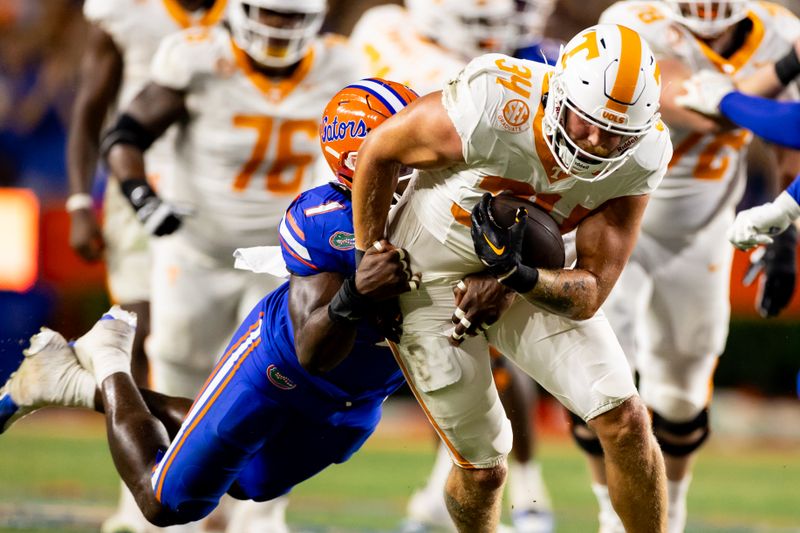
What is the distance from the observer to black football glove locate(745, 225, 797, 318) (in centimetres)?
438

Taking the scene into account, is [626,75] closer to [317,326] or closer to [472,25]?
[317,326]

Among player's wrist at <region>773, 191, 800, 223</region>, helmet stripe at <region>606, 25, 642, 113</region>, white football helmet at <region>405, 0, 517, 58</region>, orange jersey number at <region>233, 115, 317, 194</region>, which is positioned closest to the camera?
helmet stripe at <region>606, 25, 642, 113</region>

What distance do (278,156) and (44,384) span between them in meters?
1.35

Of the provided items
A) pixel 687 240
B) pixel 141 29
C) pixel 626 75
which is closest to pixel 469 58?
pixel 687 240

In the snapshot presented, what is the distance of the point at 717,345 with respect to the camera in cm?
460

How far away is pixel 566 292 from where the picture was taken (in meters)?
2.98

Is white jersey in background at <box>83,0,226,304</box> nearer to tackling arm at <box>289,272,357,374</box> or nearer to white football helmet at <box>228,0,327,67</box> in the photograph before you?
white football helmet at <box>228,0,327,67</box>

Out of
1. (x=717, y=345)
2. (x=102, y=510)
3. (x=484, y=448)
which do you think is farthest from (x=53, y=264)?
(x=484, y=448)

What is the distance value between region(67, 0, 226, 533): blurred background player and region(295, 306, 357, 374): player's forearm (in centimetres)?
209

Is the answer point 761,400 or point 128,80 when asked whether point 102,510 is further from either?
point 761,400

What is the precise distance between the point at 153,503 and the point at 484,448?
2.94ft

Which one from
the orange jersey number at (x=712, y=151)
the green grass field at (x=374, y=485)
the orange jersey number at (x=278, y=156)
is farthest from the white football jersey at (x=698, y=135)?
the green grass field at (x=374, y=485)

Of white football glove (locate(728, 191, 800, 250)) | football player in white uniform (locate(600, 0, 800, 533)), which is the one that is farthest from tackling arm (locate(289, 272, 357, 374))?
football player in white uniform (locate(600, 0, 800, 533))

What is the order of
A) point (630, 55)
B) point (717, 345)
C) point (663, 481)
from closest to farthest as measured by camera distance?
point (630, 55), point (663, 481), point (717, 345)
